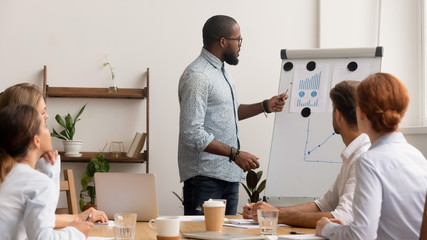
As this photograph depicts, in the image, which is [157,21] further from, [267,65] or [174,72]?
[267,65]

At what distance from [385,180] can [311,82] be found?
7.18ft

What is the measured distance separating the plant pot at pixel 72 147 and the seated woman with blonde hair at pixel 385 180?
3129 mm

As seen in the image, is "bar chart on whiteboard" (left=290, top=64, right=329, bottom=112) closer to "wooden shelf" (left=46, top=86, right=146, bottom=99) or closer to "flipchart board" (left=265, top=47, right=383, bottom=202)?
"flipchart board" (left=265, top=47, right=383, bottom=202)

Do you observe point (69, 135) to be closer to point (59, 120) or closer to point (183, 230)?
point (59, 120)

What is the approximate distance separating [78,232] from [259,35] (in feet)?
11.2

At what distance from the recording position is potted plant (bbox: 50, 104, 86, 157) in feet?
15.0

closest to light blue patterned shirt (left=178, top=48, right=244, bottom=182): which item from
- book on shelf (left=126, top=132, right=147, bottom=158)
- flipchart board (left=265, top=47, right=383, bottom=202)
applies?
flipchart board (left=265, top=47, right=383, bottom=202)

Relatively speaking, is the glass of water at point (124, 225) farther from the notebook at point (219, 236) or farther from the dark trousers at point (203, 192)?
the dark trousers at point (203, 192)

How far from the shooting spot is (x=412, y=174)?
5.65 feet

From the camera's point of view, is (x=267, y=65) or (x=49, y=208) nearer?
(x=49, y=208)

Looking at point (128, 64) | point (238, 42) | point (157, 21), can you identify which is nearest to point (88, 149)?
point (128, 64)

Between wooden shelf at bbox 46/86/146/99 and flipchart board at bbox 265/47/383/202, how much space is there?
4.28 ft

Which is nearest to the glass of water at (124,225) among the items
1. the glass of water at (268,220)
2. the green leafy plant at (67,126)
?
the glass of water at (268,220)

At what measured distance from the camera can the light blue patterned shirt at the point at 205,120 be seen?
309cm
